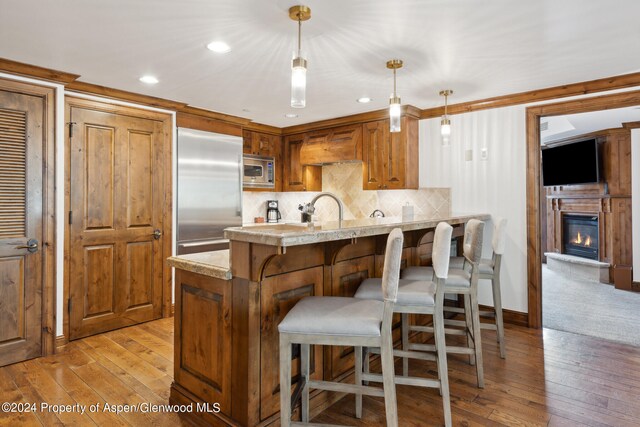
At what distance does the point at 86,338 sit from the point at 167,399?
64.4 inches

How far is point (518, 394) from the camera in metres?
2.40

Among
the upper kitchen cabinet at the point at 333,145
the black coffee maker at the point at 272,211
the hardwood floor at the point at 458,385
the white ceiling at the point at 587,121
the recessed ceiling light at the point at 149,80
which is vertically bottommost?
the hardwood floor at the point at 458,385

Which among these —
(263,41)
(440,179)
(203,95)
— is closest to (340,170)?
(440,179)

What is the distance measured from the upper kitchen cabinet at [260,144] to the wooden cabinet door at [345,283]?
3138 mm

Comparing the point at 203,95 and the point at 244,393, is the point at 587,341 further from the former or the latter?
the point at 203,95

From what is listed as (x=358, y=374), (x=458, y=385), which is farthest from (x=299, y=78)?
(x=458, y=385)

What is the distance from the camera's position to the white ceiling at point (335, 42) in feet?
6.86

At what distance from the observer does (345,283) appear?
2.43m

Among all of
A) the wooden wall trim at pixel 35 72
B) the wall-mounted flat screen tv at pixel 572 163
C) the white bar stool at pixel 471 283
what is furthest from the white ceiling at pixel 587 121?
the wooden wall trim at pixel 35 72

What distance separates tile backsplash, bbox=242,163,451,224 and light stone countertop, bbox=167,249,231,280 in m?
2.94

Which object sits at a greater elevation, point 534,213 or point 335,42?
point 335,42

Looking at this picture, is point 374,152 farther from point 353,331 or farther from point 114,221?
point 353,331

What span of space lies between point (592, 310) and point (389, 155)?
3019mm

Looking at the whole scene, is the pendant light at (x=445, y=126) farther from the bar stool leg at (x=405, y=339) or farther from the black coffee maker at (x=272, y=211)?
the black coffee maker at (x=272, y=211)
